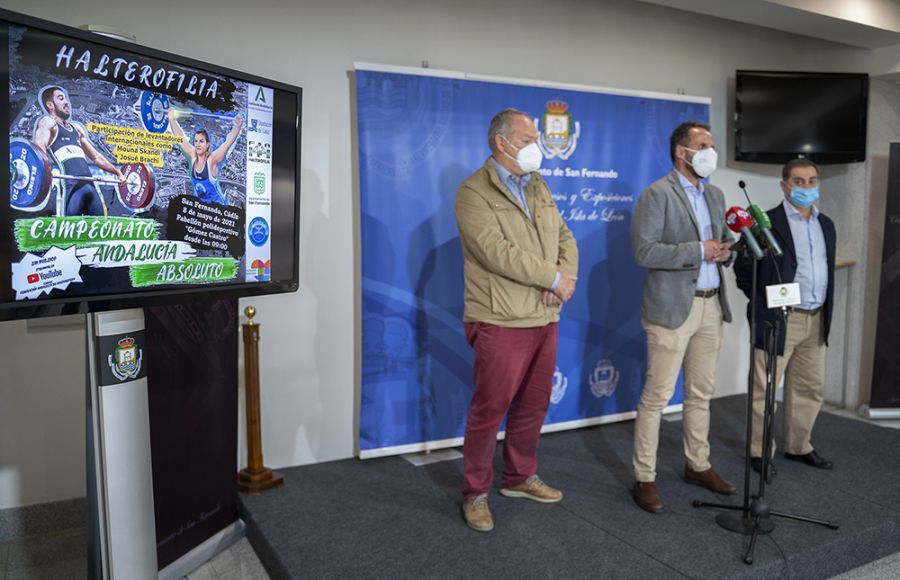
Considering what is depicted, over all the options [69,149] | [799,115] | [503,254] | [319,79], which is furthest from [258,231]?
[799,115]

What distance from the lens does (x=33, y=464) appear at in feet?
9.79

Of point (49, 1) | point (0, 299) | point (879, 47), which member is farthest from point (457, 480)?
point (879, 47)

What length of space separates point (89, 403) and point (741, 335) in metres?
4.38

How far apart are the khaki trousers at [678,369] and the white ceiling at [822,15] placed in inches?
76.9

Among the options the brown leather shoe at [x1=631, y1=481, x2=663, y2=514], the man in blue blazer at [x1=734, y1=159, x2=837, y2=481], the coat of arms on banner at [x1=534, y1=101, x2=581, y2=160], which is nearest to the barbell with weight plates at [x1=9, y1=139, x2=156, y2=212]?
the brown leather shoe at [x1=631, y1=481, x2=663, y2=514]

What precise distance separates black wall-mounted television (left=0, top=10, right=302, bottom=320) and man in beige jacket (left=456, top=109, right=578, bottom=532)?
0.82 meters

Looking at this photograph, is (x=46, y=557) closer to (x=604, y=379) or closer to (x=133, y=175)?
(x=133, y=175)

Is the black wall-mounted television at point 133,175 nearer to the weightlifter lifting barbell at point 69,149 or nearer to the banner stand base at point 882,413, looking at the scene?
the weightlifter lifting barbell at point 69,149

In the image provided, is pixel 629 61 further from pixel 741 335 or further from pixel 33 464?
pixel 33 464

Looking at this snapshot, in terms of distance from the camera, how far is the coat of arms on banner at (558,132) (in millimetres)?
3895

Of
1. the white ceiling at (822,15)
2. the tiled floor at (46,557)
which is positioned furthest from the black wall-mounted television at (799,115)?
the tiled floor at (46,557)

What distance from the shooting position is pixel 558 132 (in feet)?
12.9

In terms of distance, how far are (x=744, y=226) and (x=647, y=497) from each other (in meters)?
1.19

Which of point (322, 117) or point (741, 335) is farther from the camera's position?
point (741, 335)
